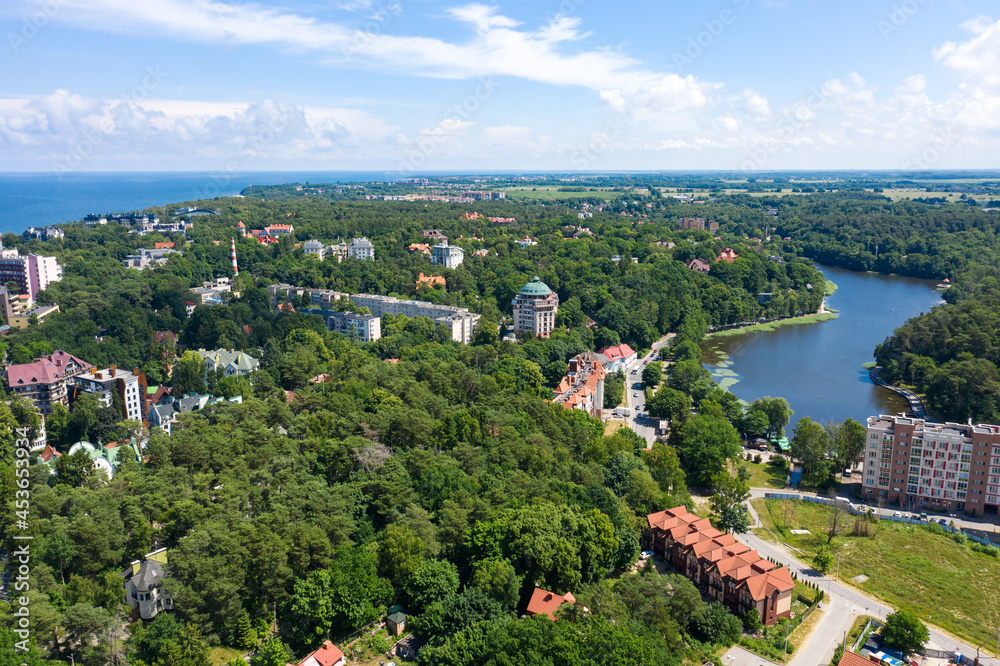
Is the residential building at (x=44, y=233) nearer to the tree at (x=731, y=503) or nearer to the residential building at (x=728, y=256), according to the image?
the residential building at (x=728, y=256)

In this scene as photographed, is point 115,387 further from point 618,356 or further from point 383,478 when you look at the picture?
point 618,356

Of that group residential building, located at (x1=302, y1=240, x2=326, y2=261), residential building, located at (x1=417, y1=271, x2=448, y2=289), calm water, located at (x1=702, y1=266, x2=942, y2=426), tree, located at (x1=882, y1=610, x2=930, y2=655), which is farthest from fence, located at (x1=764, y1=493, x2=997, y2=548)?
residential building, located at (x1=302, y1=240, x2=326, y2=261)

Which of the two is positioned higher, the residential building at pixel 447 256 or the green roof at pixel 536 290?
the residential building at pixel 447 256

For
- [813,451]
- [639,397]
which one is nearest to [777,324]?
[639,397]

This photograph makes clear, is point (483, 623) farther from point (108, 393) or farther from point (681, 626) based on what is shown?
point (108, 393)

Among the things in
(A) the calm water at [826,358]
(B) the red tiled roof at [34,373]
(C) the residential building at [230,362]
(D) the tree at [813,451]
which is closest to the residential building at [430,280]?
(C) the residential building at [230,362]

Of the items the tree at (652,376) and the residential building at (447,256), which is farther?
the residential building at (447,256)
